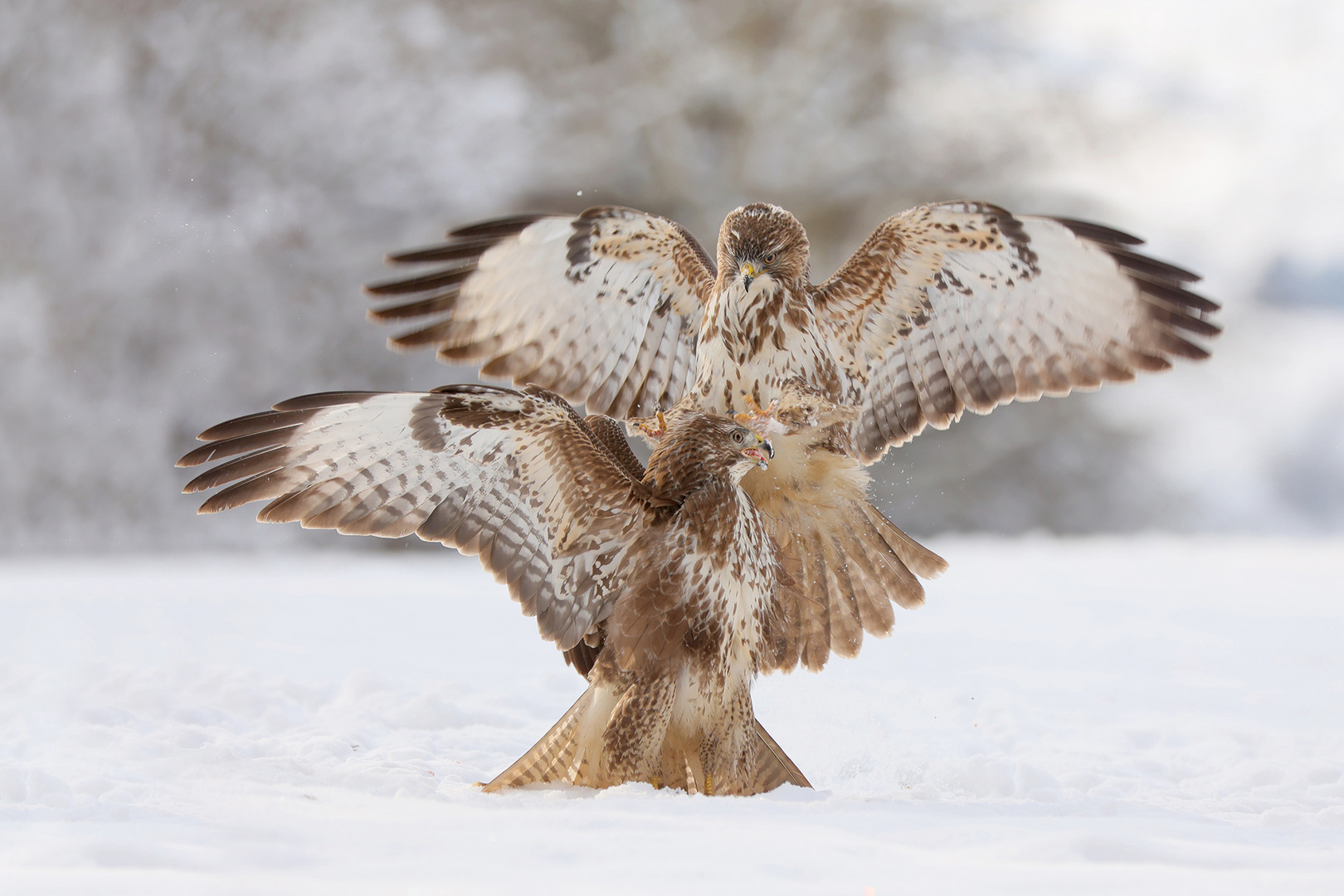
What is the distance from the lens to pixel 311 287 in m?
12.4

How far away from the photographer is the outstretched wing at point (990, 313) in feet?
12.8

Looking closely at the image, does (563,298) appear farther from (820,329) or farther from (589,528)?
(589,528)

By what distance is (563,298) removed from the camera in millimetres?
3912

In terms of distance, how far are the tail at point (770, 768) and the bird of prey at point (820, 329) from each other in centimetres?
42

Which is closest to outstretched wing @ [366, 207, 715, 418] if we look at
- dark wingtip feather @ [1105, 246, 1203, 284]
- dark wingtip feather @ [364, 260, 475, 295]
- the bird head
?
dark wingtip feather @ [364, 260, 475, 295]

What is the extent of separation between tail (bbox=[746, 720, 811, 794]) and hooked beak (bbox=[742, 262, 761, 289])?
1397mm

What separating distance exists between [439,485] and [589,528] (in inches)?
19.2

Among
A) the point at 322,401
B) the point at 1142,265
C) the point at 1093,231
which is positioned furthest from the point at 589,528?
the point at 1142,265

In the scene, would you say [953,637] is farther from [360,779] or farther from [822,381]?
[360,779]

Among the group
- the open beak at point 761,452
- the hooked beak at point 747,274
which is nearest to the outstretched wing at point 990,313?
the hooked beak at point 747,274

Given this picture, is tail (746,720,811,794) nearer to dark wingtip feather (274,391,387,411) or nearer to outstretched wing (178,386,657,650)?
outstretched wing (178,386,657,650)

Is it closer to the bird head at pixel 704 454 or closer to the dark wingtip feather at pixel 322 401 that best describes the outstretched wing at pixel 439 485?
the dark wingtip feather at pixel 322 401

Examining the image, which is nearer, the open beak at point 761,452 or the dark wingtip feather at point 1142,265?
the open beak at point 761,452

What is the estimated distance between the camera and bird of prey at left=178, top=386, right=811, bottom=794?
3125 millimetres
